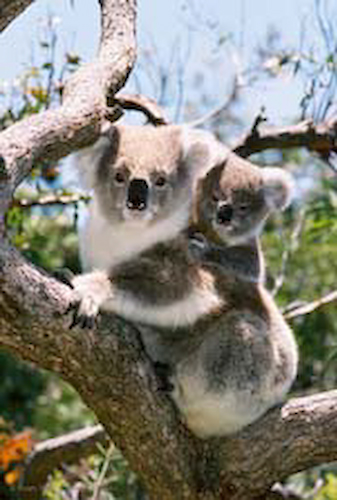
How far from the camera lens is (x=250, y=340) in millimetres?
3756

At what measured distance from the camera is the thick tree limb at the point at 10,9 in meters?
3.09

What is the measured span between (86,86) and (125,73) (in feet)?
0.75

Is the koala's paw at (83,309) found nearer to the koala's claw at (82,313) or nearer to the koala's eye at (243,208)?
the koala's claw at (82,313)

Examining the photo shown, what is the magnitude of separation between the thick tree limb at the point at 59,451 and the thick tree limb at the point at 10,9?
8.57ft

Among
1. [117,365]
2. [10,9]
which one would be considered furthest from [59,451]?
[10,9]

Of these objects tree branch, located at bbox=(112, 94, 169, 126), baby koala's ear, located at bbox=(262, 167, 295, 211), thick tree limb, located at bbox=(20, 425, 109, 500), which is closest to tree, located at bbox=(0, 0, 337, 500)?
tree branch, located at bbox=(112, 94, 169, 126)

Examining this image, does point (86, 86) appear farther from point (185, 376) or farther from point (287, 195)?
point (287, 195)

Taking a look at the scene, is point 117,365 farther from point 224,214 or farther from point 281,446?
point 224,214

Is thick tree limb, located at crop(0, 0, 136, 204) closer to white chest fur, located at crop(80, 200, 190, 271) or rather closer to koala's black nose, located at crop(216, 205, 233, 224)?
white chest fur, located at crop(80, 200, 190, 271)

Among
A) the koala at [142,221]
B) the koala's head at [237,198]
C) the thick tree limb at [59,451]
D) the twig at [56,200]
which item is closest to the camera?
the koala at [142,221]

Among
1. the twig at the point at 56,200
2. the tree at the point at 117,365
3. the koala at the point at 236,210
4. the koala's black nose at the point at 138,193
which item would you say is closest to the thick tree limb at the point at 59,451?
the twig at the point at 56,200

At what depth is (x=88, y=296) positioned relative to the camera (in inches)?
125

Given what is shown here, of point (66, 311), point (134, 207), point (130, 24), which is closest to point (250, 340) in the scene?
point (134, 207)

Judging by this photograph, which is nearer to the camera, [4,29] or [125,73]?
[4,29]
